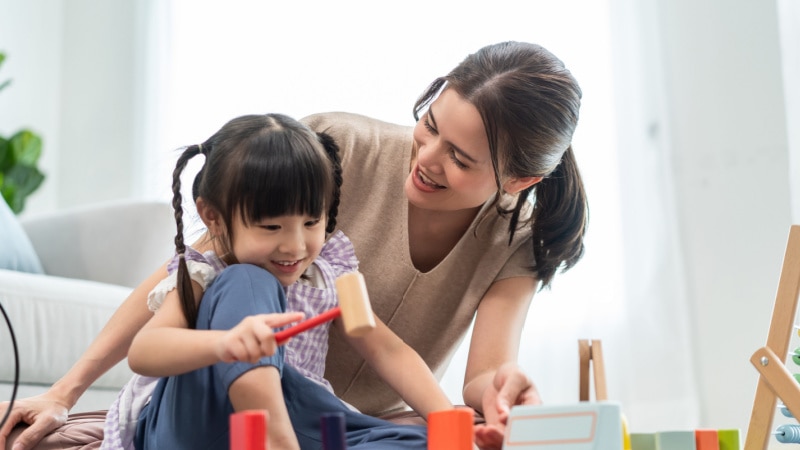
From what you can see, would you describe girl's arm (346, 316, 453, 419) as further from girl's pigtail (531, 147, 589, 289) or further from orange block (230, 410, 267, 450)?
orange block (230, 410, 267, 450)

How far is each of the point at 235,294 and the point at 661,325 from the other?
6.17 ft

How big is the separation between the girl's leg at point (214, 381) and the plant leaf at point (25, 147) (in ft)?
7.10

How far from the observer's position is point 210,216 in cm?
103

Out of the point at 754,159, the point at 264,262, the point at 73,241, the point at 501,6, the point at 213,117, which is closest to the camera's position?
the point at 264,262

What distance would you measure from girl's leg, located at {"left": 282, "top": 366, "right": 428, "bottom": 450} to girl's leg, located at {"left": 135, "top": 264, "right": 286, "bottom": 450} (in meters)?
0.07

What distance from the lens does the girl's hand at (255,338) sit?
2.33ft

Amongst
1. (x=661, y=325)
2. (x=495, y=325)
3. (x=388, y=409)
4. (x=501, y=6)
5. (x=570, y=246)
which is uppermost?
(x=501, y=6)

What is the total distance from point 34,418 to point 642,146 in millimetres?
1934

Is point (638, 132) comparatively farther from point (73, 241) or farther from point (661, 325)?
point (73, 241)

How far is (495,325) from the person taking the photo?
128 cm

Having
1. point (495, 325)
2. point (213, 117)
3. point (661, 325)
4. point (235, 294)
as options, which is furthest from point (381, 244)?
point (213, 117)

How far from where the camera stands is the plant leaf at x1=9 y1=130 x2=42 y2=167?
282cm

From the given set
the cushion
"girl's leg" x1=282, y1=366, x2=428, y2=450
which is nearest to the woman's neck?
"girl's leg" x1=282, y1=366, x2=428, y2=450

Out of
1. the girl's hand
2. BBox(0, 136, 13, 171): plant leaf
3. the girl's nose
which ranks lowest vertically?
BBox(0, 136, 13, 171): plant leaf
